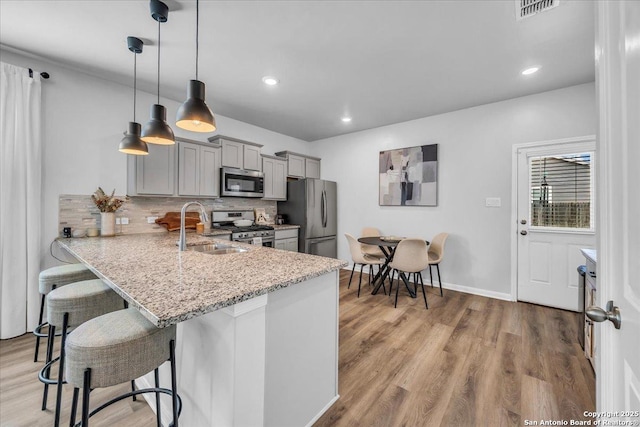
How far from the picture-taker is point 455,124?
3.80 m

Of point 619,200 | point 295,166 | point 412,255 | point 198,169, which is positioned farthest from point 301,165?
point 619,200

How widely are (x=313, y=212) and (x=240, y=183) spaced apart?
139 cm

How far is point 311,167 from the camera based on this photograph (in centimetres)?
527

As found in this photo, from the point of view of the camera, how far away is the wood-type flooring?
5.06 feet

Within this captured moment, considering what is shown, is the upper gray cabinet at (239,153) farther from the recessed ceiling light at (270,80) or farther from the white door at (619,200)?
the white door at (619,200)

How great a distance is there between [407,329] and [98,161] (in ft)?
12.7

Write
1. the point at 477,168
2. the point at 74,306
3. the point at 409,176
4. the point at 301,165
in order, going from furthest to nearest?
the point at 301,165
the point at 409,176
the point at 477,168
the point at 74,306

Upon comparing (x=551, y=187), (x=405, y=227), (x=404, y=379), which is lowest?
(x=404, y=379)

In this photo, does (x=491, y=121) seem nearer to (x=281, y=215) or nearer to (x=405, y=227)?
(x=405, y=227)

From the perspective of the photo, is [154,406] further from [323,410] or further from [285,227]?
[285,227]

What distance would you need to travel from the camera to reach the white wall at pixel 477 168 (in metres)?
3.11

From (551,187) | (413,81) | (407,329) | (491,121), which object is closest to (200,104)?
(413,81)

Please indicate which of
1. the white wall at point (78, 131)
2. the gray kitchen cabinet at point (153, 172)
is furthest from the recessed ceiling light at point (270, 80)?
the white wall at point (78, 131)

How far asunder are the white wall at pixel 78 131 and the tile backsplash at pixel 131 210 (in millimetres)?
76
